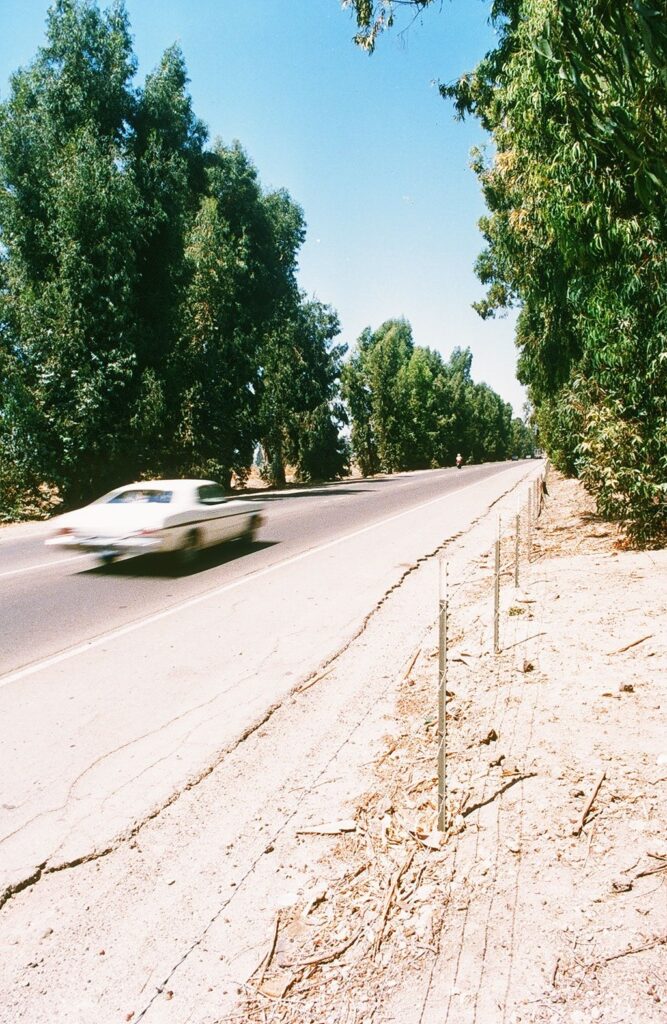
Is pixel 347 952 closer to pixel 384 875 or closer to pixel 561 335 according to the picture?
pixel 384 875

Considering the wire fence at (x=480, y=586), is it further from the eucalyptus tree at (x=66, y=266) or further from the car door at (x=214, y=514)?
the eucalyptus tree at (x=66, y=266)

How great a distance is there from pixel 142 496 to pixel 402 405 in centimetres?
5702

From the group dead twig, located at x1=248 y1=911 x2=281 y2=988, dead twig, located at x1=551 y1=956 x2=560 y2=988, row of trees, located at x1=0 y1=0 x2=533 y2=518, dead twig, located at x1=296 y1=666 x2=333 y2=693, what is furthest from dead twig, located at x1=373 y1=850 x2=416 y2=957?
row of trees, located at x1=0 y1=0 x2=533 y2=518

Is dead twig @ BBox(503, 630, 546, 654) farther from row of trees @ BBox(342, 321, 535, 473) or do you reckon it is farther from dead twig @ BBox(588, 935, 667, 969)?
row of trees @ BBox(342, 321, 535, 473)

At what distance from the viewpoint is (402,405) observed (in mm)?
65625

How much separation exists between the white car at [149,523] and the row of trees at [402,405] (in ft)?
164

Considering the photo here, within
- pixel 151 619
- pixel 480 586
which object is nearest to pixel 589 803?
pixel 151 619

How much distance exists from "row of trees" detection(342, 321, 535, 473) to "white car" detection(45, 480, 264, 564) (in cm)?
4993

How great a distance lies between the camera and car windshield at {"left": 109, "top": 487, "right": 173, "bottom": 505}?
10.3 metres

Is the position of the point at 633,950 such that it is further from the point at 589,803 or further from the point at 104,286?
the point at 104,286

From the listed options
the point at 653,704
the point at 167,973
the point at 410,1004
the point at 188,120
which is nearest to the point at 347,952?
the point at 410,1004

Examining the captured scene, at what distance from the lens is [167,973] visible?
251 centimetres

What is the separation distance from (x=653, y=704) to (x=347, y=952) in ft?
9.24

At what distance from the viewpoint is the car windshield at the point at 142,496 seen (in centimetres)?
1033
